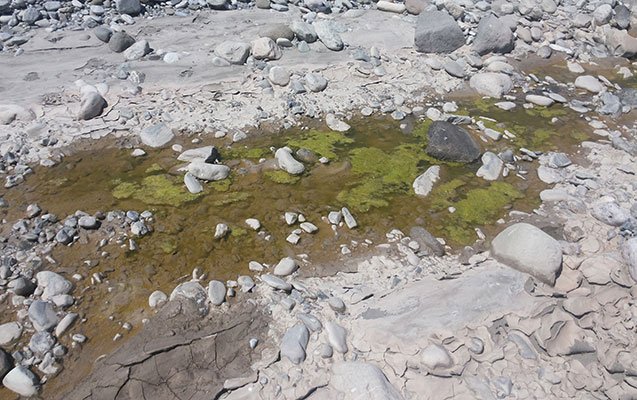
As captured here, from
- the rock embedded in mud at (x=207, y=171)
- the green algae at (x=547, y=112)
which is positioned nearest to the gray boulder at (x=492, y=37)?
the green algae at (x=547, y=112)

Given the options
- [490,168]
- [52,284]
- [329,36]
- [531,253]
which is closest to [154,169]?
[52,284]

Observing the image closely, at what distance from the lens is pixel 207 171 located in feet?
21.0

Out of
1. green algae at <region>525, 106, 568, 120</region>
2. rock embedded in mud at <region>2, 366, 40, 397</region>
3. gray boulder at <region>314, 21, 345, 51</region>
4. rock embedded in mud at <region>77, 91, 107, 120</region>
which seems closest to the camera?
rock embedded in mud at <region>2, 366, 40, 397</region>

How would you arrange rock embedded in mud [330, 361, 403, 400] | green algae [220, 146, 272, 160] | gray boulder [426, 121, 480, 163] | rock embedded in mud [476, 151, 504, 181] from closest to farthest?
rock embedded in mud [330, 361, 403, 400], rock embedded in mud [476, 151, 504, 181], green algae [220, 146, 272, 160], gray boulder [426, 121, 480, 163]

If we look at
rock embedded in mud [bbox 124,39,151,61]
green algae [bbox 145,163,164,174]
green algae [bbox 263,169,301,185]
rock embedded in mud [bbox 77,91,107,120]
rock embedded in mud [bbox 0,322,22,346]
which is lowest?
green algae [bbox 263,169,301,185]

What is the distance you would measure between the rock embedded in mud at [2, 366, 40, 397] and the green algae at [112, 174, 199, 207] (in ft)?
7.65

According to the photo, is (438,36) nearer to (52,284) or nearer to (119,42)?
(119,42)

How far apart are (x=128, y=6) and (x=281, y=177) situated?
489 cm

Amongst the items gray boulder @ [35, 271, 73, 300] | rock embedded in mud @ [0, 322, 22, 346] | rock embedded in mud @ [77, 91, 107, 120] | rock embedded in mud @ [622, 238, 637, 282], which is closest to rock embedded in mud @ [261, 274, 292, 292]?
gray boulder @ [35, 271, 73, 300]

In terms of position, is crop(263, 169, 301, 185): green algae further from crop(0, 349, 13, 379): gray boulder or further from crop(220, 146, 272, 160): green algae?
crop(0, 349, 13, 379): gray boulder

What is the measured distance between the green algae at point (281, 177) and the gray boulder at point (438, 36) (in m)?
4.10

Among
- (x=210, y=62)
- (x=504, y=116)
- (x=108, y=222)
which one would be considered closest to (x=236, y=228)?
(x=108, y=222)

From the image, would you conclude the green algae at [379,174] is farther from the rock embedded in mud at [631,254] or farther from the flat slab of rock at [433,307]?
the rock embedded in mud at [631,254]

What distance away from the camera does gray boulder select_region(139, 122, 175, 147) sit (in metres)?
6.94
